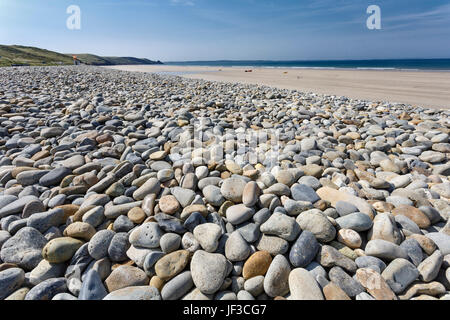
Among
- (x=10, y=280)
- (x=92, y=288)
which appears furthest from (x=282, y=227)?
(x=10, y=280)

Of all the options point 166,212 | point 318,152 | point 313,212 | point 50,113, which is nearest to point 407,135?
point 318,152

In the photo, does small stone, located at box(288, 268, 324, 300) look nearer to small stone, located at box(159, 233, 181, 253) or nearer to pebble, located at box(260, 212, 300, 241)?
pebble, located at box(260, 212, 300, 241)

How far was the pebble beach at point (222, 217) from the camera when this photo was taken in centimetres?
125

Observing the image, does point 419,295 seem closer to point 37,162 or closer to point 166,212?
point 166,212

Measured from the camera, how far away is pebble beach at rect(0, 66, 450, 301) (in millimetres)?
1245

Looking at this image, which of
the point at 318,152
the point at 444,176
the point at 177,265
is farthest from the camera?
the point at 318,152

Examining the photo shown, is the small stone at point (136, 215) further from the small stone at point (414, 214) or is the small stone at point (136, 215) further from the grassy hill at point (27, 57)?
the grassy hill at point (27, 57)

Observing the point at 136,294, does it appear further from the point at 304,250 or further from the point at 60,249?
A: the point at 304,250

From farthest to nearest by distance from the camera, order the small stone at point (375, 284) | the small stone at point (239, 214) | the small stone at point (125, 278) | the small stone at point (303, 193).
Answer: the small stone at point (303, 193)
the small stone at point (239, 214)
the small stone at point (125, 278)
the small stone at point (375, 284)

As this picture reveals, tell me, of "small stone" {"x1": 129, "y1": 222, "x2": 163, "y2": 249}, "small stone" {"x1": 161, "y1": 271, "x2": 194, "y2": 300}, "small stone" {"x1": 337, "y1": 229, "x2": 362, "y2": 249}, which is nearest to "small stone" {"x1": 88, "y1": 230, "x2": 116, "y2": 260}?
"small stone" {"x1": 129, "y1": 222, "x2": 163, "y2": 249}

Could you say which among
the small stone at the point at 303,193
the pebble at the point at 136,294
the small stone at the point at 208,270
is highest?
the small stone at the point at 303,193

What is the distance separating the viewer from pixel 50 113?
4.17 meters

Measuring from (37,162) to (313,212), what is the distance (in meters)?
2.81

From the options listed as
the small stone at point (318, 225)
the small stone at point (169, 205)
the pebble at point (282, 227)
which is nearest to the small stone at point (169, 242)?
the small stone at point (169, 205)
